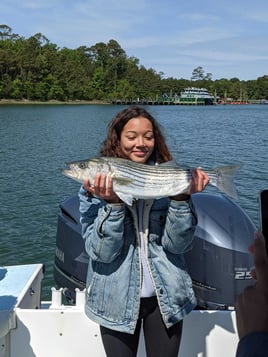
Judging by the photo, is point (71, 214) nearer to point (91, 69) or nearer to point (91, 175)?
point (91, 175)

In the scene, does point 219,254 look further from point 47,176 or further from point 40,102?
point 40,102

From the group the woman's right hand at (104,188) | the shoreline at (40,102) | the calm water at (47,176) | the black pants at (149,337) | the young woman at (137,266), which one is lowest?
the calm water at (47,176)

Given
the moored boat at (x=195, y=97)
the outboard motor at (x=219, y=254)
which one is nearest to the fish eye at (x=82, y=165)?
the outboard motor at (x=219, y=254)

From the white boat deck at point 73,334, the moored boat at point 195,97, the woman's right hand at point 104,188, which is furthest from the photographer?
the moored boat at point 195,97

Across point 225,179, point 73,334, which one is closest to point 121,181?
point 225,179

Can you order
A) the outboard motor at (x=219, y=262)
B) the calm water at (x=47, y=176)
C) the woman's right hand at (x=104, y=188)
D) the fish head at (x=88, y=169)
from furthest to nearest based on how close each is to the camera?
the calm water at (x=47, y=176) → the outboard motor at (x=219, y=262) → the fish head at (x=88, y=169) → the woman's right hand at (x=104, y=188)

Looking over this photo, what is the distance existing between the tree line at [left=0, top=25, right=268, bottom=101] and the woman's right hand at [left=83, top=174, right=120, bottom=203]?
96.7 meters

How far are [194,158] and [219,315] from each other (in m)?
18.4

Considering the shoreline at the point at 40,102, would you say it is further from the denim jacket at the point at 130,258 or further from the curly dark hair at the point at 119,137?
the denim jacket at the point at 130,258

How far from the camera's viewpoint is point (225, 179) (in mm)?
2842

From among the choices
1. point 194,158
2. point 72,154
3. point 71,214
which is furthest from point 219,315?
point 72,154

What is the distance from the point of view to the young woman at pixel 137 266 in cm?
241

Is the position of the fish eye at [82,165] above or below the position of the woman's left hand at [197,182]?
above

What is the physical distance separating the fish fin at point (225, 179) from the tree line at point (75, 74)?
317 feet
